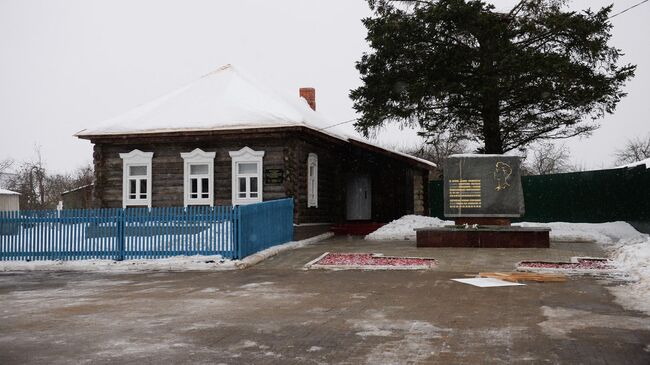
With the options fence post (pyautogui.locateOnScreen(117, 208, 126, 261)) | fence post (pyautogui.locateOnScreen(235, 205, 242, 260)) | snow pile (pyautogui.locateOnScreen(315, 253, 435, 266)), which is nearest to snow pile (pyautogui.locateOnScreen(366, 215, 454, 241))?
snow pile (pyautogui.locateOnScreen(315, 253, 435, 266))

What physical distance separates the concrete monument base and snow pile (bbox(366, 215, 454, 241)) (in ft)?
8.82

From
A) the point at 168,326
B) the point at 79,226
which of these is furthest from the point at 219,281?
the point at 79,226

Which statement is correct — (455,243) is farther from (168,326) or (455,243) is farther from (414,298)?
(168,326)

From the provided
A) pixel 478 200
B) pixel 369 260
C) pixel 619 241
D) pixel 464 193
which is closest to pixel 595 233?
pixel 619 241

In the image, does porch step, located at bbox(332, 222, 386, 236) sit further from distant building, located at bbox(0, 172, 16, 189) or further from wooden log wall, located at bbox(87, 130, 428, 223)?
distant building, located at bbox(0, 172, 16, 189)

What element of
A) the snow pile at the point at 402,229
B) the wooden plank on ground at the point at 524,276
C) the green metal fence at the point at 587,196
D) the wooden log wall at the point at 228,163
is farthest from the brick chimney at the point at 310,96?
the wooden plank on ground at the point at 524,276

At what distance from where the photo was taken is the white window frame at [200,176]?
66.8ft

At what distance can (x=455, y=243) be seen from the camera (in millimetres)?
17234

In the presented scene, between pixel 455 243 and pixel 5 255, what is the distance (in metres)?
12.6

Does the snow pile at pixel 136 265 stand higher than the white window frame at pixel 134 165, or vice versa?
the white window frame at pixel 134 165

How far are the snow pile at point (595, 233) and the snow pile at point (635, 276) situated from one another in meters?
3.10

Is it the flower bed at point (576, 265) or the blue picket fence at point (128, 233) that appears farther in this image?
the blue picket fence at point (128, 233)

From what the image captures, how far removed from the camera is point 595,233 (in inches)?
749

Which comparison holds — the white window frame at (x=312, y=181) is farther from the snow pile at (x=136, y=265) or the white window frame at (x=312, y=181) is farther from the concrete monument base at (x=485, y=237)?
the snow pile at (x=136, y=265)
